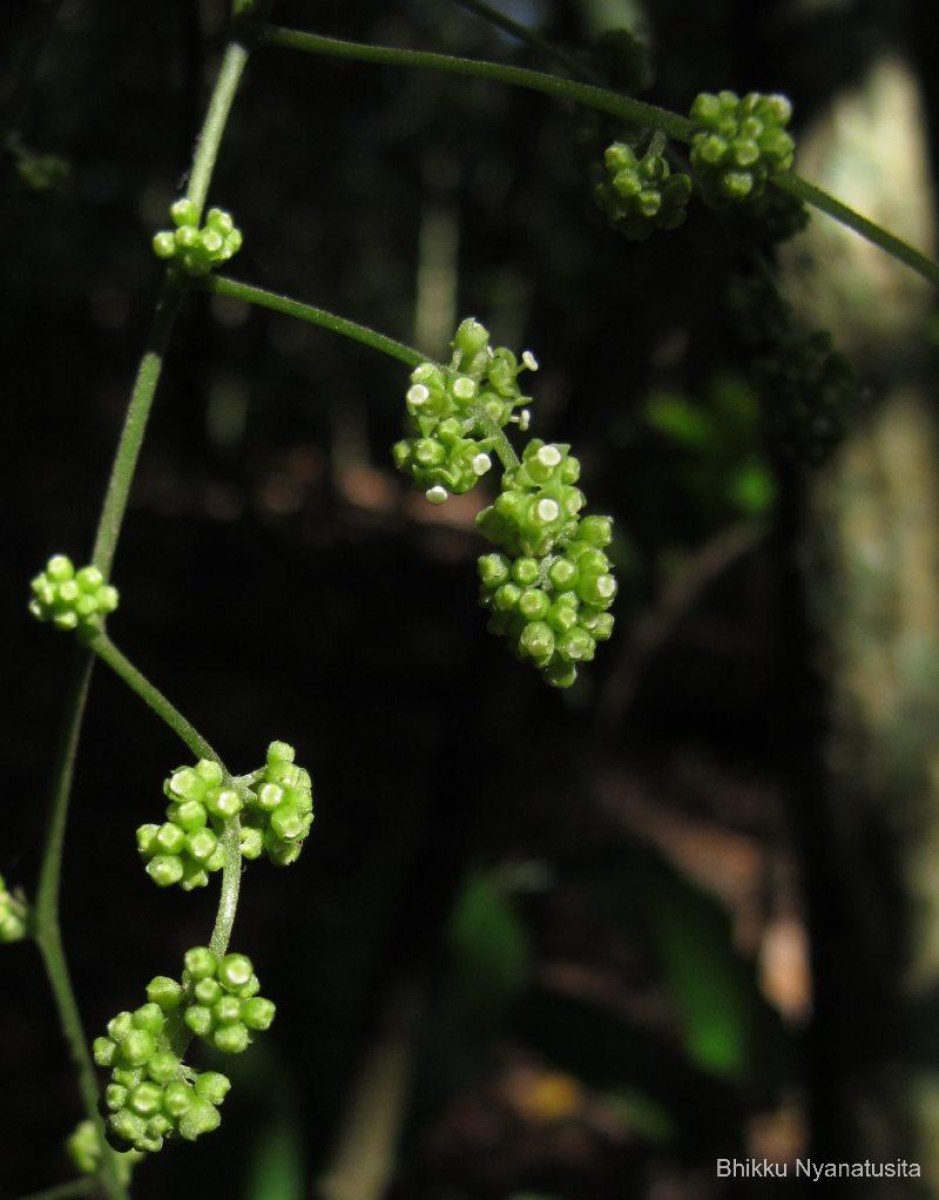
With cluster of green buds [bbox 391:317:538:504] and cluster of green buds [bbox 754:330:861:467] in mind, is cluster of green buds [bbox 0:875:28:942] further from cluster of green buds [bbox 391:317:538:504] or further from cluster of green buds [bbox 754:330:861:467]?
cluster of green buds [bbox 754:330:861:467]

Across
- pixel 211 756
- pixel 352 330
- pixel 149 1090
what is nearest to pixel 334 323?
pixel 352 330

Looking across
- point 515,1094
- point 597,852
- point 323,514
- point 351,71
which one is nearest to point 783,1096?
point 597,852

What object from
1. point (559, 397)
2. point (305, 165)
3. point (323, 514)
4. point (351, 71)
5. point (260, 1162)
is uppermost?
point (305, 165)

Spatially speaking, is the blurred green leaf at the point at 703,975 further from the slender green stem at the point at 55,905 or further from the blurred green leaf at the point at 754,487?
the slender green stem at the point at 55,905

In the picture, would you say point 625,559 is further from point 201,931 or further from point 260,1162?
point 201,931

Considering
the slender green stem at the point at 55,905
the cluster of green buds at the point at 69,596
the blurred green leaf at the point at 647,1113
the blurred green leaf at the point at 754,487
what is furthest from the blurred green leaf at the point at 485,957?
the cluster of green buds at the point at 69,596

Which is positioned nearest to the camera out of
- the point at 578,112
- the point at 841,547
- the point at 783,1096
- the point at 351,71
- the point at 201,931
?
the point at 578,112
